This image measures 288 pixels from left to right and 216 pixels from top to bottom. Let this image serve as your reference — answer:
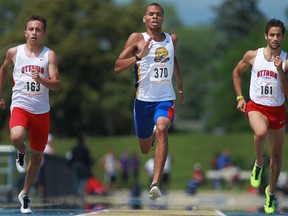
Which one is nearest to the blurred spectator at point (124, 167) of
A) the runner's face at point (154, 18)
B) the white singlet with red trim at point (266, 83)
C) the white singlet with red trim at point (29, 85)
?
the white singlet with red trim at point (266, 83)

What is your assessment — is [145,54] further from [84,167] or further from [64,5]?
[64,5]

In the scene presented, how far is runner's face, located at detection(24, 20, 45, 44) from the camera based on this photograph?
500 inches

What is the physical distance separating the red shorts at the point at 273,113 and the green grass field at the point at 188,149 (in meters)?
42.3

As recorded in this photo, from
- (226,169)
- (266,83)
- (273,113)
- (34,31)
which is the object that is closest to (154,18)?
(34,31)

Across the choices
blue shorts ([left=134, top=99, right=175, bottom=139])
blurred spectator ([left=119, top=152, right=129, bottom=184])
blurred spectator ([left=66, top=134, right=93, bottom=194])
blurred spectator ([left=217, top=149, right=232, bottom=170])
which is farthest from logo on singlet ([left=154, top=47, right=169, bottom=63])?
blurred spectator ([left=119, top=152, right=129, bottom=184])

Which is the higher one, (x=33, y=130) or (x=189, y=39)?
(x=189, y=39)

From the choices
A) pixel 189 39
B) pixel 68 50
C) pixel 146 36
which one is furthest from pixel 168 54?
pixel 189 39

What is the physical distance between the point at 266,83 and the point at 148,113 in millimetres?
1782

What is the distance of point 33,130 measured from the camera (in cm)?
1280

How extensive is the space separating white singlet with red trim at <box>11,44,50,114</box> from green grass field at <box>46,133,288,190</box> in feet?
141

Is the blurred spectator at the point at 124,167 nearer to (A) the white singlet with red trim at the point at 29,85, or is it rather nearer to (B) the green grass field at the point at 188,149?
(B) the green grass field at the point at 188,149

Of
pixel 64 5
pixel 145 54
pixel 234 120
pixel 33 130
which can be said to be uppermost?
pixel 64 5

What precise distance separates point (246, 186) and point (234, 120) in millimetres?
47924

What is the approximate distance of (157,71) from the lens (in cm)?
1304
